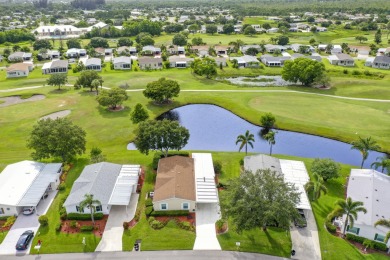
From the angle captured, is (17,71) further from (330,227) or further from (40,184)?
(330,227)

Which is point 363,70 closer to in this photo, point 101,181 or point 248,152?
point 248,152

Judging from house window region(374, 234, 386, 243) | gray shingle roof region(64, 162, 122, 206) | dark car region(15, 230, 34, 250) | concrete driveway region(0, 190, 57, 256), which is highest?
gray shingle roof region(64, 162, 122, 206)

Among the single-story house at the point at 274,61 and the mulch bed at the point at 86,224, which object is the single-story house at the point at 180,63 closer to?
the single-story house at the point at 274,61

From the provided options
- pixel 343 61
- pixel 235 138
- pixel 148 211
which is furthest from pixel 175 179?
pixel 343 61

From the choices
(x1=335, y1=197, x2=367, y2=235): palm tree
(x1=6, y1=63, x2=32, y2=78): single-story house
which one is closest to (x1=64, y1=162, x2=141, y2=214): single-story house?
(x1=335, y1=197, x2=367, y2=235): palm tree

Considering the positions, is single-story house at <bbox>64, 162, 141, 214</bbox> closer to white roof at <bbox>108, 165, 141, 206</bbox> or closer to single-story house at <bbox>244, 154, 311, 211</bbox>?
white roof at <bbox>108, 165, 141, 206</bbox>
